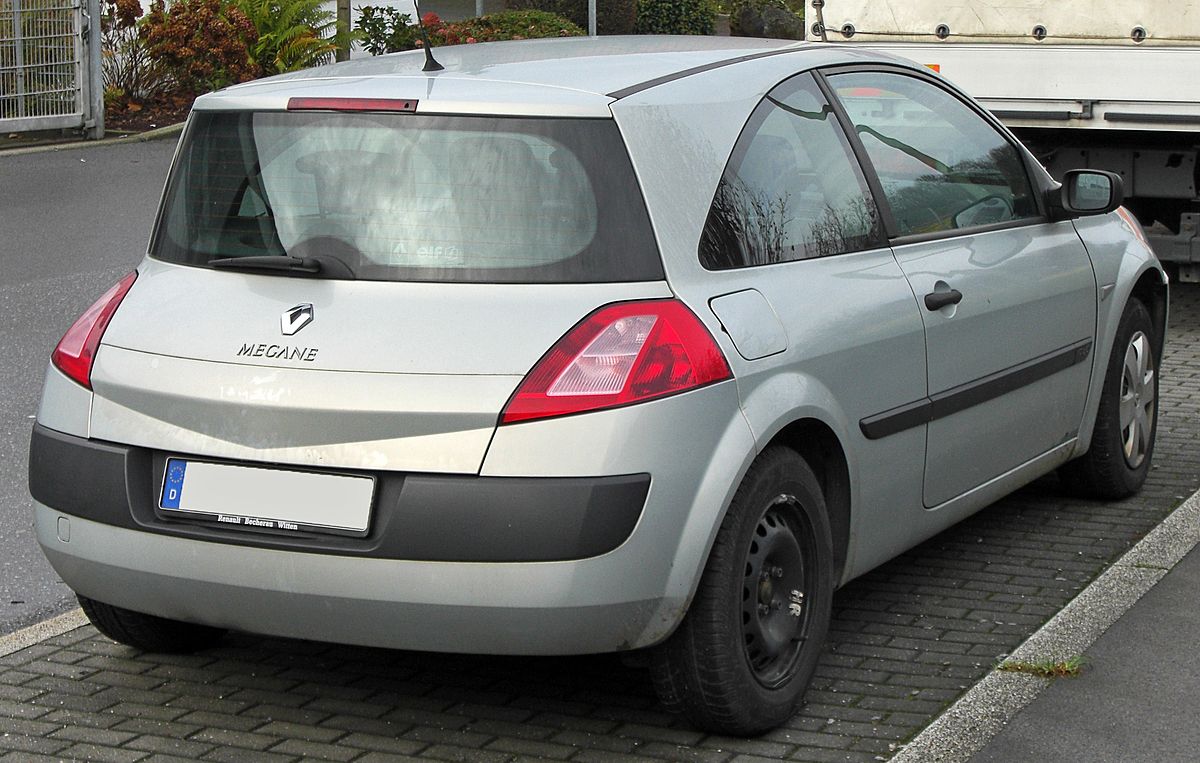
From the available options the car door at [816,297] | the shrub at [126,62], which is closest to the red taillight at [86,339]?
the car door at [816,297]

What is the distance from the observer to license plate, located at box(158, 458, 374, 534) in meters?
3.80

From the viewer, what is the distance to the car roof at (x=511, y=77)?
4020 millimetres

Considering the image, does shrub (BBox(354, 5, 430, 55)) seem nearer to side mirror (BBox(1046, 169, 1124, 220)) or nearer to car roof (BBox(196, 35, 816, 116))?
side mirror (BBox(1046, 169, 1124, 220))

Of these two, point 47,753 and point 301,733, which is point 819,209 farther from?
point 47,753

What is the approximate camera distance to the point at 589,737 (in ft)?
13.8

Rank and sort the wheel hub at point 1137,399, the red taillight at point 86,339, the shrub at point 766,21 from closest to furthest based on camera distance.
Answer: the red taillight at point 86,339 → the wheel hub at point 1137,399 → the shrub at point 766,21

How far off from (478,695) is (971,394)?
1.65 meters

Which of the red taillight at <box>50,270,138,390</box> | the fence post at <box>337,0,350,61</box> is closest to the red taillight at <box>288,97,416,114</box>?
the red taillight at <box>50,270,138,390</box>

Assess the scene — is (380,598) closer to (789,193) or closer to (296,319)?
(296,319)

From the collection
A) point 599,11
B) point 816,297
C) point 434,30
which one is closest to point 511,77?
point 816,297

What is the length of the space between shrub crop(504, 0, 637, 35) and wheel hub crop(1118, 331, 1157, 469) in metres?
23.0

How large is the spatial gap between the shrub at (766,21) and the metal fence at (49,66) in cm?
1789

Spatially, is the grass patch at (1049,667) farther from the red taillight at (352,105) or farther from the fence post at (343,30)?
the fence post at (343,30)

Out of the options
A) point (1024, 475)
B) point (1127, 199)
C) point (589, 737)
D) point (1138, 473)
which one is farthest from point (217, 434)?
point (1127, 199)
